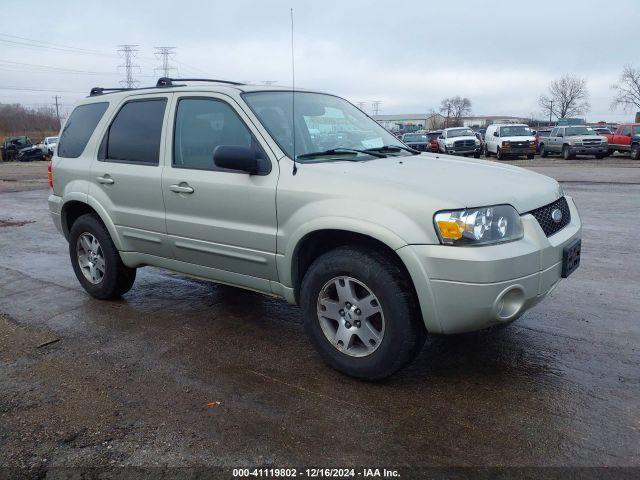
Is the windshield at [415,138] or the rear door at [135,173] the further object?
the windshield at [415,138]

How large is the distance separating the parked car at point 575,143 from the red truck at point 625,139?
50cm

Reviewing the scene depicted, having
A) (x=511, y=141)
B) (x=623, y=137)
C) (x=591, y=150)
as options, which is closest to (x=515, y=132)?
(x=511, y=141)

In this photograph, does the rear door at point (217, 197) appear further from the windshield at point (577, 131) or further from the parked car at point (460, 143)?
the windshield at point (577, 131)

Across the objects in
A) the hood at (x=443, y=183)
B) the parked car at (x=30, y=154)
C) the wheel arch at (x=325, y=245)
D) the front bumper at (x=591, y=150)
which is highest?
the hood at (x=443, y=183)

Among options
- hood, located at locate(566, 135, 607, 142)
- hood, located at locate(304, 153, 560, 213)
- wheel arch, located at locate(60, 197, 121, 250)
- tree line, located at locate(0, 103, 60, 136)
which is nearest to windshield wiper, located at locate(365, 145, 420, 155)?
hood, located at locate(304, 153, 560, 213)

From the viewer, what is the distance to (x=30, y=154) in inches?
1590

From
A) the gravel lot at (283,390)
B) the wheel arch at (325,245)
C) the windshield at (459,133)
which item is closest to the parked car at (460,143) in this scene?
the windshield at (459,133)

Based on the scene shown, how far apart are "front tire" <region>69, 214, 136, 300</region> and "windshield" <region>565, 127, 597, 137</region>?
2820cm

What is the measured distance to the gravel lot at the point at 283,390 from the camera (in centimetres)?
285

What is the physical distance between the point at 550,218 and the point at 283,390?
6.64ft

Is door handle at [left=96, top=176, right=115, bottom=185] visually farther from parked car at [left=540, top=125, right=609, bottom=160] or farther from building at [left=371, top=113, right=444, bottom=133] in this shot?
building at [left=371, top=113, right=444, bottom=133]

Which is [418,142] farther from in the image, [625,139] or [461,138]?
[625,139]

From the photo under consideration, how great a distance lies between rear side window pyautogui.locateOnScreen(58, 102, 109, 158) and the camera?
533 centimetres

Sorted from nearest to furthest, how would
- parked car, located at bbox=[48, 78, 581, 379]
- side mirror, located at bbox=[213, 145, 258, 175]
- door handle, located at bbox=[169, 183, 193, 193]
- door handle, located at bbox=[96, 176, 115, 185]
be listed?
parked car, located at bbox=[48, 78, 581, 379] → side mirror, located at bbox=[213, 145, 258, 175] → door handle, located at bbox=[169, 183, 193, 193] → door handle, located at bbox=[96, 176, 115, 185]
